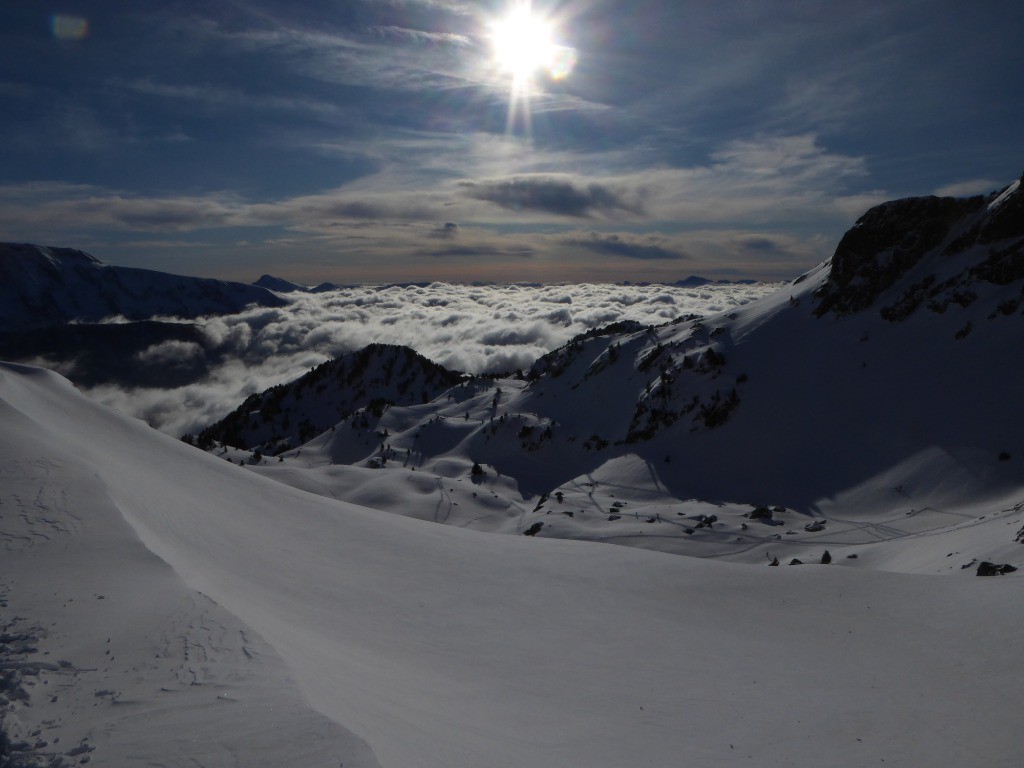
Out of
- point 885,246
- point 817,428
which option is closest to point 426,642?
point 817,428

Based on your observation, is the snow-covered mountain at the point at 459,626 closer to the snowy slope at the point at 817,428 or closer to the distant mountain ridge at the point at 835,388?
the snowy slope at the point at 817,428

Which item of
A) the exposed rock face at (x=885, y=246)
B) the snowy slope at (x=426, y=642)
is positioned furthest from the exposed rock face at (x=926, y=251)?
the snowy slope at (x=426, y=642)

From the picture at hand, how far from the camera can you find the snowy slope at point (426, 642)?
5762 millimetres

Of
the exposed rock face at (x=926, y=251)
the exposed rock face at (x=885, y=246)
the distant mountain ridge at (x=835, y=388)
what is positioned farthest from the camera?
the exposed rock face at (x=885, y=246)

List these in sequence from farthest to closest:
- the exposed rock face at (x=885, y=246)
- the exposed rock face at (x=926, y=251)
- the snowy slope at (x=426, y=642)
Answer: the exposed rock face at (x=885, y=246), the exposed rock face at (x=926, y=251), the snowy slope at (x=426, y=642)

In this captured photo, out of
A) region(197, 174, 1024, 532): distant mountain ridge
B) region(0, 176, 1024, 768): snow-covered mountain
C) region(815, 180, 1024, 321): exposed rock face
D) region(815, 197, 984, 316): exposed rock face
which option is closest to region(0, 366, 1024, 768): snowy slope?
region(0, 176, 1024, 768): snow-covered mountain

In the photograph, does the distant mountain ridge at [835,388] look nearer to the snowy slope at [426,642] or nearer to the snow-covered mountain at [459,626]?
the snow-covered mountain at [459,626]

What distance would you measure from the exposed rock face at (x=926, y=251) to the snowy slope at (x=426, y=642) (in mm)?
55484

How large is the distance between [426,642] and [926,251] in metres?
80.0

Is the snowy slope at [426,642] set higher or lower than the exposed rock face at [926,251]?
lower

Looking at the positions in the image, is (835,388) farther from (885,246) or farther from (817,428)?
(885,246)

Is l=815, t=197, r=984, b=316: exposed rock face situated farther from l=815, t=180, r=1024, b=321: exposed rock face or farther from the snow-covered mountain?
the snow-covered mountain

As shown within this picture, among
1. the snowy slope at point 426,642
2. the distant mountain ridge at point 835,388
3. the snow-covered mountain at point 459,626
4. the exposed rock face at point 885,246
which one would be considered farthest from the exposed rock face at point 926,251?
the snowy slope at point 426,642

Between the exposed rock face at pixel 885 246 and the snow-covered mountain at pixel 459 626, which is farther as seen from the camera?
the exposed rock face at pixel 885 246
